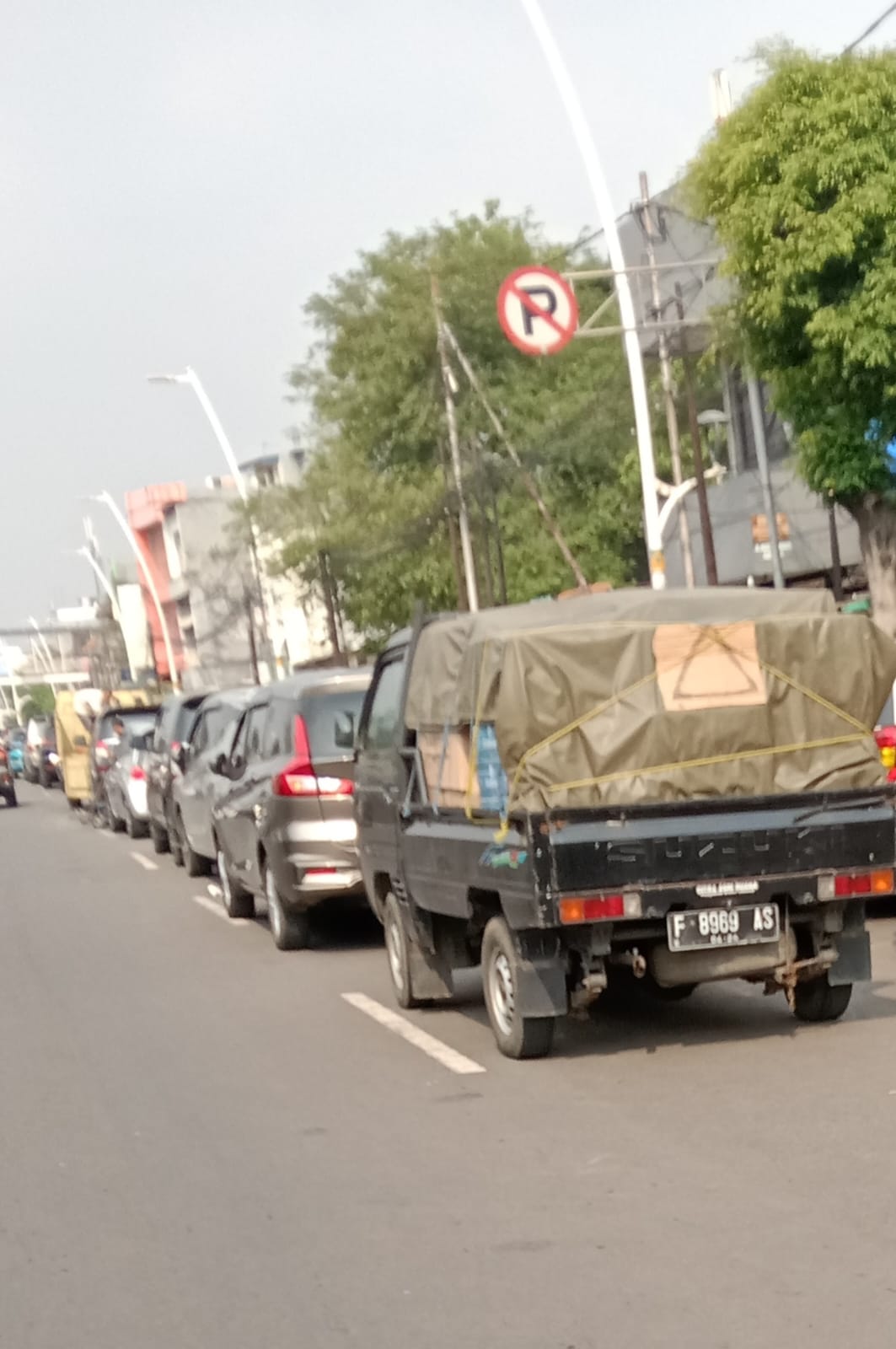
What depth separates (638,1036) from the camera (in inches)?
396

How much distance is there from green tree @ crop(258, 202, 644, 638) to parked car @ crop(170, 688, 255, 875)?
19343mm

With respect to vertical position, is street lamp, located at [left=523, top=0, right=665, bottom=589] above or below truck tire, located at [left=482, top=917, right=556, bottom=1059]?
above

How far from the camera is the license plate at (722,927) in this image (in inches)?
359

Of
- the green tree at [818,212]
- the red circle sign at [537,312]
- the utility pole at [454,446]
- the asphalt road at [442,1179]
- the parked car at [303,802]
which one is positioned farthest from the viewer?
the utility pole at [454,446]

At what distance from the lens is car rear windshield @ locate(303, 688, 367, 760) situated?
570 inches

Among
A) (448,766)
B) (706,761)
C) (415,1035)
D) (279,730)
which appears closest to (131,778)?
(279,730)

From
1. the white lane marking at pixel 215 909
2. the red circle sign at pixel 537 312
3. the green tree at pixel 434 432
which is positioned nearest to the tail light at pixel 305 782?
the white lane marking at pixel 215 909

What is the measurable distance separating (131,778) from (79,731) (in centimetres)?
1464

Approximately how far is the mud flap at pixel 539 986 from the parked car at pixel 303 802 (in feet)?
15.4

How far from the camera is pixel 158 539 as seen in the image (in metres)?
107

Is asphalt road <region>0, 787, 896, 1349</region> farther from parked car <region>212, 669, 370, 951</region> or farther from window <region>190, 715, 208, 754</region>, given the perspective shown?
window <region>190, 715, 208, 754</region>

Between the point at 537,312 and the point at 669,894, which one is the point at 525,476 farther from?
the point at 669,894

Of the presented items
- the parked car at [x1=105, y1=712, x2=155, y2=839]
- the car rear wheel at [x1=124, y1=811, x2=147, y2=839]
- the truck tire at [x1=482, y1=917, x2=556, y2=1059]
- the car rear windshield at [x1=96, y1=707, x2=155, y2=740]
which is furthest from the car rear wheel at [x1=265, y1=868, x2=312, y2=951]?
the car rear windshield at [x1=96, y1=707, x2=155, y2=740]

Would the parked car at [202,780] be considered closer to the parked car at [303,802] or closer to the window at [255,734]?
the window at [255,734]
